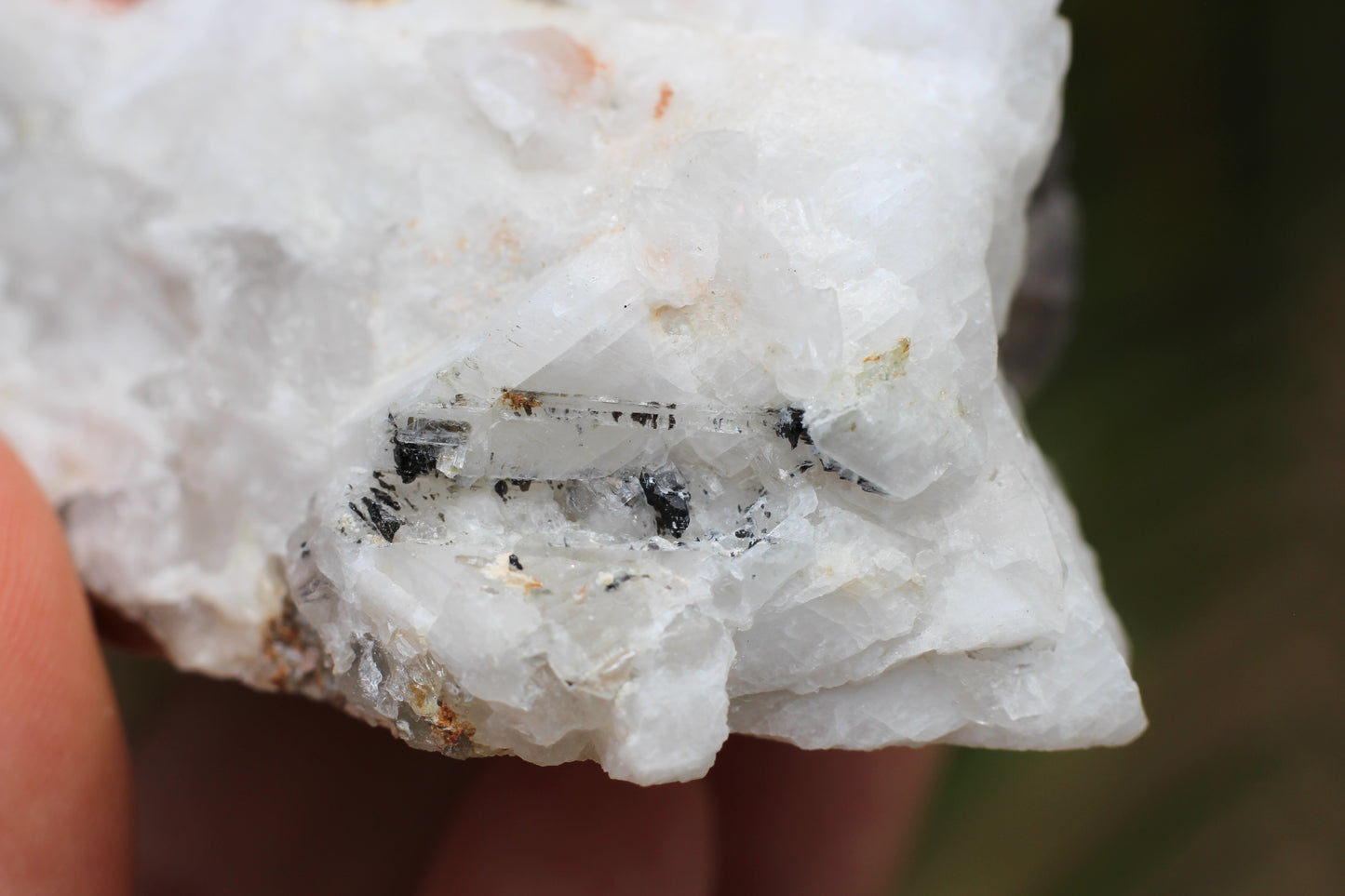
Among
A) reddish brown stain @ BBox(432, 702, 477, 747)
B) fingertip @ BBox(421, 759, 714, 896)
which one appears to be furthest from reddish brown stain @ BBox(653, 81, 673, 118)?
fingertip @ BBox(421, 759, 714, 896)

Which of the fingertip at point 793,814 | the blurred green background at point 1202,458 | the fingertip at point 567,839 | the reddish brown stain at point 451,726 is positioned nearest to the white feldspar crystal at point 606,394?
the reddish brown stain at point 451,726

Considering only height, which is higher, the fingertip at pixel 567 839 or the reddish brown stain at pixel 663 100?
the reddish brown stain at pixel 663 100

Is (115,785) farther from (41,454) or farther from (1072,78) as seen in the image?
(1072,78)

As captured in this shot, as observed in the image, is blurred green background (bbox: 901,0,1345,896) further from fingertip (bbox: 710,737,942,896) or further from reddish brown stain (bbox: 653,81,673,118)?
reddish brown stain (bbox: 653,81,673,118)

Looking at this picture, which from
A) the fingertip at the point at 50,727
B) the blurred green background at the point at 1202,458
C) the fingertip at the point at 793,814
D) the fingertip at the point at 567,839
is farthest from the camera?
the blurred green background at the point at 1202,458

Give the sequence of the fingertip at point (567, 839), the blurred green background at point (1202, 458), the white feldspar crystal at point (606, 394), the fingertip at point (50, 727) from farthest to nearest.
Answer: the blurred green background at point (1202, 458) < the fingertip at point (567, 839) < the fingertip at point (50, 727) < the white feldspar crystal at point (606, 394)

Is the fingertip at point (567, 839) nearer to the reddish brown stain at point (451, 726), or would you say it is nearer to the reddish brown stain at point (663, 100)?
the reddish brown stain at point (451, 726)

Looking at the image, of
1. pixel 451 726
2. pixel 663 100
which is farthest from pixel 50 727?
pixel 663 100
